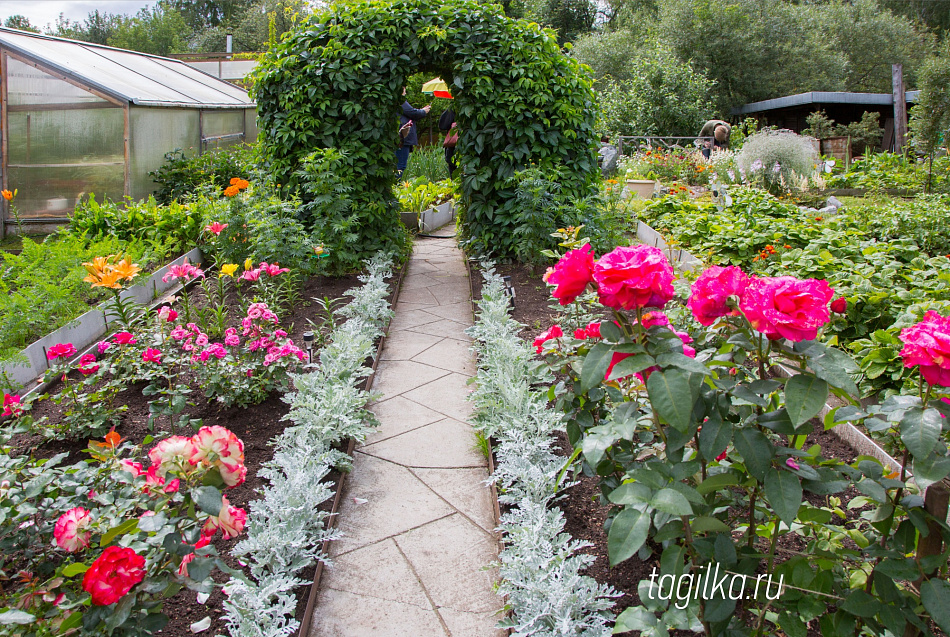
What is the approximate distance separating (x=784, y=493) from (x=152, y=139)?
8.76 meters

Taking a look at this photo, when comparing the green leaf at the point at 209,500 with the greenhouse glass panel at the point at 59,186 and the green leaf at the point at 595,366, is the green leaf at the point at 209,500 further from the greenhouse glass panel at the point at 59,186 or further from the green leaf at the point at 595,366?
the greenhouse glass panel at the point at 59,186

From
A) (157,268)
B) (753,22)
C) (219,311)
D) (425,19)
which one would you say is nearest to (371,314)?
(219,311)

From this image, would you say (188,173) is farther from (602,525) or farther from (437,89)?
(602,525)

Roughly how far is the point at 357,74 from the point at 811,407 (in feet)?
18.1

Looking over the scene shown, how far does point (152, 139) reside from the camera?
26.8 feet

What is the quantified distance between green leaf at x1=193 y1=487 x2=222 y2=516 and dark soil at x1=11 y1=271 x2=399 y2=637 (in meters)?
0.87

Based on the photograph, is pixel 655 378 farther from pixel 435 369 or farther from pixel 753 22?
pixel 753 22

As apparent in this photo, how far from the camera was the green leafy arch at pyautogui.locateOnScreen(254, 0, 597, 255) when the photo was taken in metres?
5.90

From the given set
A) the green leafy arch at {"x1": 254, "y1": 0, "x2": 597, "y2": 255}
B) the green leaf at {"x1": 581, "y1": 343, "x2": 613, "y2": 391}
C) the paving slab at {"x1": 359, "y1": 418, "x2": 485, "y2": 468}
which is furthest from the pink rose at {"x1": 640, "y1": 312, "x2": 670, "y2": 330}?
the green leafy arch at {"x1": 254, "y1": 0, "x2": 597, "y2": 255}

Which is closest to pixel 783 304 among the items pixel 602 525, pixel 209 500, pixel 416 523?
pixel 209 500

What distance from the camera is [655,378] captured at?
1.38 m

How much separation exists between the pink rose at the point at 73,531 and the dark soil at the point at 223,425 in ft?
2.13

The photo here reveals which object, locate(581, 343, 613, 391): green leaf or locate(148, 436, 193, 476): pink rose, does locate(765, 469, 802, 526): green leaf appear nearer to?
locate(581, 343, 613, 391): green leaf

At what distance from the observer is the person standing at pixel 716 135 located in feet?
49.3
